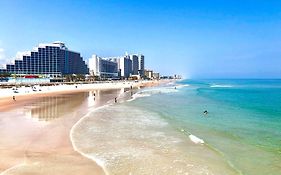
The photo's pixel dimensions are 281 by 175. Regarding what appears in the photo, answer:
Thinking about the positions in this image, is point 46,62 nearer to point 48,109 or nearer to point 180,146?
point 48,109

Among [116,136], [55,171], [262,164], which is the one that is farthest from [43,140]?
[262,164]

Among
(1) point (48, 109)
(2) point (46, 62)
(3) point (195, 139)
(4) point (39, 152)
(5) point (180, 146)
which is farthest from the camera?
(2) point (46, 62)

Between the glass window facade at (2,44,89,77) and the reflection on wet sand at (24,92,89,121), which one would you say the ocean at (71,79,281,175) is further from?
the glass window facade at (2,44,89,77)

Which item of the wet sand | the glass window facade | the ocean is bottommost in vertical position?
the ocean

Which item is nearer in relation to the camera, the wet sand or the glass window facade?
the wet sand

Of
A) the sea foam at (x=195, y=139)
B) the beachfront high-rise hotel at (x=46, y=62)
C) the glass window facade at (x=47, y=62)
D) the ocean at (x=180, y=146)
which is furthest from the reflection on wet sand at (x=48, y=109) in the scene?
the glass window facade at (x=47, y=62)

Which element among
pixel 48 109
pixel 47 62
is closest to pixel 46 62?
pixel 47 62

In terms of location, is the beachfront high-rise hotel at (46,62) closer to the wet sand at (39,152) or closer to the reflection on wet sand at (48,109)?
the reflection on wet sand at (48,109)

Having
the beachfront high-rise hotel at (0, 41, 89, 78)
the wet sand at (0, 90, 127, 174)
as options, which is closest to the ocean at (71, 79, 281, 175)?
the wet sand at (0, 90, 127, 174)

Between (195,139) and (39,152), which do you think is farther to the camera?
(195,139)
